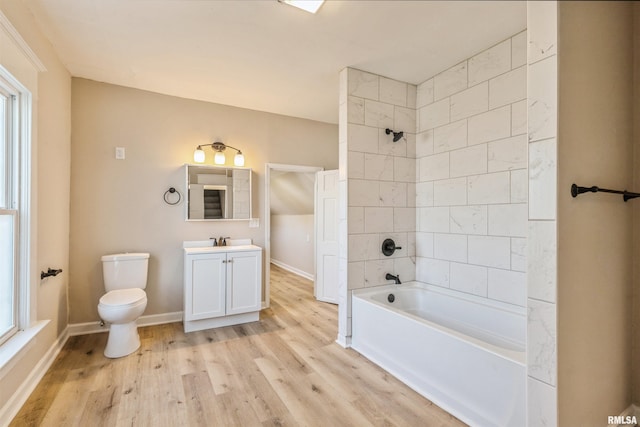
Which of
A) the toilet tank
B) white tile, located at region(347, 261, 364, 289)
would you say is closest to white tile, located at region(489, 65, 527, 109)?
Result: white tile, located at region(347, 261, 364, 289)

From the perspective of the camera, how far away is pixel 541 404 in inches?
43.7

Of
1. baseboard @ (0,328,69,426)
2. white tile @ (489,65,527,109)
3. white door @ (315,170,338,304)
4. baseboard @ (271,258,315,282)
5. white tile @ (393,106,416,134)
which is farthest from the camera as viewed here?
baseboard @ (271,258,315,282)

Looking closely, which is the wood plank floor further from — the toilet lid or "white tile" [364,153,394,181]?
"white tile" [364,153,394,181]

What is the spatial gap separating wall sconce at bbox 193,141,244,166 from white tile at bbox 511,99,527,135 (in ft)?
8.07

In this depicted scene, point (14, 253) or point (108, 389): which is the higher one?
point (14, 253)

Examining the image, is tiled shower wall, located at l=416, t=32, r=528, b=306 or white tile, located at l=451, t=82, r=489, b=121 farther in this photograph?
white tile, located at l=451, t=82, r=489, b=121

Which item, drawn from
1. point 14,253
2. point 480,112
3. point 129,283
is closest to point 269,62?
point 480,112

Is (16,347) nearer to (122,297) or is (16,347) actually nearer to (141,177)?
(122,297)

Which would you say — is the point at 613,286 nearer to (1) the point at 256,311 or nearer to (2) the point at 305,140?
(1) the point at 256,311

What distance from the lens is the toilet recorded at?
2.19 metres

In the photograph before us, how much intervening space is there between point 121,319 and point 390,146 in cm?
254

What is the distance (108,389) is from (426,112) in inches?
119

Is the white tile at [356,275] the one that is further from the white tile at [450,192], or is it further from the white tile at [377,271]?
the white tile at [450,192]

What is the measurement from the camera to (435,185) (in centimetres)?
236
